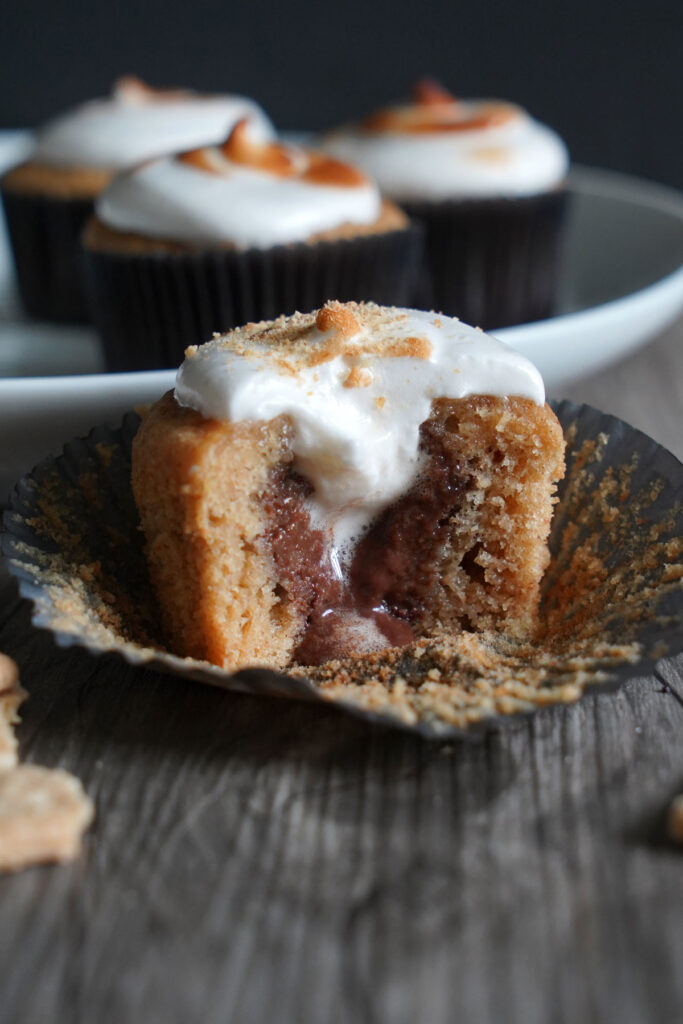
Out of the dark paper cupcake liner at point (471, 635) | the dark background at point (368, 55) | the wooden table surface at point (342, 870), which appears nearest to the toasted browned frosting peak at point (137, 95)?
the dark background at point (368, 55)

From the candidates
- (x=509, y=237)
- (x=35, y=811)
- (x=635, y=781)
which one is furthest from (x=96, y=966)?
(x=509, y=237)

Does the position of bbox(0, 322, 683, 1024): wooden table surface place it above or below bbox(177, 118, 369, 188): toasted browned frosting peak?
below

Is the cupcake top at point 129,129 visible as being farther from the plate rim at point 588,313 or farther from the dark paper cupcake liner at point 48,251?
the plate rim at point 588,313

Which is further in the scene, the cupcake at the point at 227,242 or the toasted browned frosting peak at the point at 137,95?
the toasted browned frosting peak at the point at 137,95

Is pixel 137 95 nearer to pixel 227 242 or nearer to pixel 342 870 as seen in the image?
pixel 227 242

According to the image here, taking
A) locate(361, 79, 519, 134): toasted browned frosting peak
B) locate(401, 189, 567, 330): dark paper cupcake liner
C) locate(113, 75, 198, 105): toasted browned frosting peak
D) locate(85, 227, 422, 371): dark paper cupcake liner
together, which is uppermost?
locate(113, 75, 198, 105): toasted browned frosting peak

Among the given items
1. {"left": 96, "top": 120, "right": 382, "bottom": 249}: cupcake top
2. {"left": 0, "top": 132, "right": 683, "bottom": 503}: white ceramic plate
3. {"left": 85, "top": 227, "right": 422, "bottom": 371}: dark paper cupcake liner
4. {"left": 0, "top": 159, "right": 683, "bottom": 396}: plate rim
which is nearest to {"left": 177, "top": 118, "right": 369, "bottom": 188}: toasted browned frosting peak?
{"left": 96, "top": 120, "right": 382, "bottom": 249}: cupcake top

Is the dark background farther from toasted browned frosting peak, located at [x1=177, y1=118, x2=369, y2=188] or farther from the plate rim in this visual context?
toasted browned frosting peak, located at [x1=177, y1=118, x2=369, y2=188]
